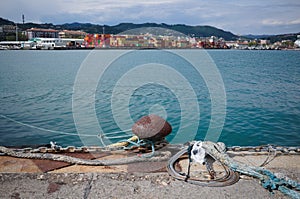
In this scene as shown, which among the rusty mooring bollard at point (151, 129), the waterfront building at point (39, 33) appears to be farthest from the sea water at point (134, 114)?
the waterfront building at point (39, 33)

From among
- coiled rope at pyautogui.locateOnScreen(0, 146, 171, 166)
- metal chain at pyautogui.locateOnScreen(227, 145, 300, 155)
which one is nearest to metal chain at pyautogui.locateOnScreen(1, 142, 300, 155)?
metal chain at pyautogui.locateOnScreen(227, 145, 300, 155)

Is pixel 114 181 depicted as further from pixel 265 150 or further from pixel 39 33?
pixel 39 33

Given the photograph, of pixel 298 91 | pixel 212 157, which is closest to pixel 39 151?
pixel 212 157

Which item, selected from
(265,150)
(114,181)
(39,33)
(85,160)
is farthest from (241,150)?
(39,33)

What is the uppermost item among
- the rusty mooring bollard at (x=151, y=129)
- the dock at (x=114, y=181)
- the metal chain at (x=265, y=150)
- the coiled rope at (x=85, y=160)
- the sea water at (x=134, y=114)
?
the rusty mooring bollard at (x=151, y=129)

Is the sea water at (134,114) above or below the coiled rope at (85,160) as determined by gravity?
below

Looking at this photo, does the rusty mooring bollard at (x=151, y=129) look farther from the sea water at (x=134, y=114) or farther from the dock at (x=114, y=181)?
the sea water at (x=134, y=114)

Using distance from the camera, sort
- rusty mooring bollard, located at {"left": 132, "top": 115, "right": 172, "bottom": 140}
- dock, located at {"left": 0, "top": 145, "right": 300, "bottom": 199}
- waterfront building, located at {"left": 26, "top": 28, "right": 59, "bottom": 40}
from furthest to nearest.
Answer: waterfront building, located at {"left": 26, "top": 28, "right": 59, "bottom": 40}, rusty mooring bollard, located at {"left": 132, "top": 115, "right": 172, "bottom": 140}, dock, located at {"left": 0, "top": 145, "right": 300, "bottom": 199}

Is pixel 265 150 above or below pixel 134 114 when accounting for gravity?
above

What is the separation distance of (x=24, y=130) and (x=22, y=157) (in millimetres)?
6217

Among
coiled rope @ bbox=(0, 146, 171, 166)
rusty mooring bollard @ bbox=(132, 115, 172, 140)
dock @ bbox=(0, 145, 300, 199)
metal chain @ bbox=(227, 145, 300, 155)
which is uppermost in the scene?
rusty mooring bollard @ bbox=(132, 115, 172, 140)

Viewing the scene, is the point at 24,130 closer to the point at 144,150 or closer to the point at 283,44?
the point at 144,150

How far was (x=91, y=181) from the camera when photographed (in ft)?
11.7

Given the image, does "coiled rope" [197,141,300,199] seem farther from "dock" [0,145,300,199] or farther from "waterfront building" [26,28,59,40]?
"waterfront building" [26,28,59,40]
